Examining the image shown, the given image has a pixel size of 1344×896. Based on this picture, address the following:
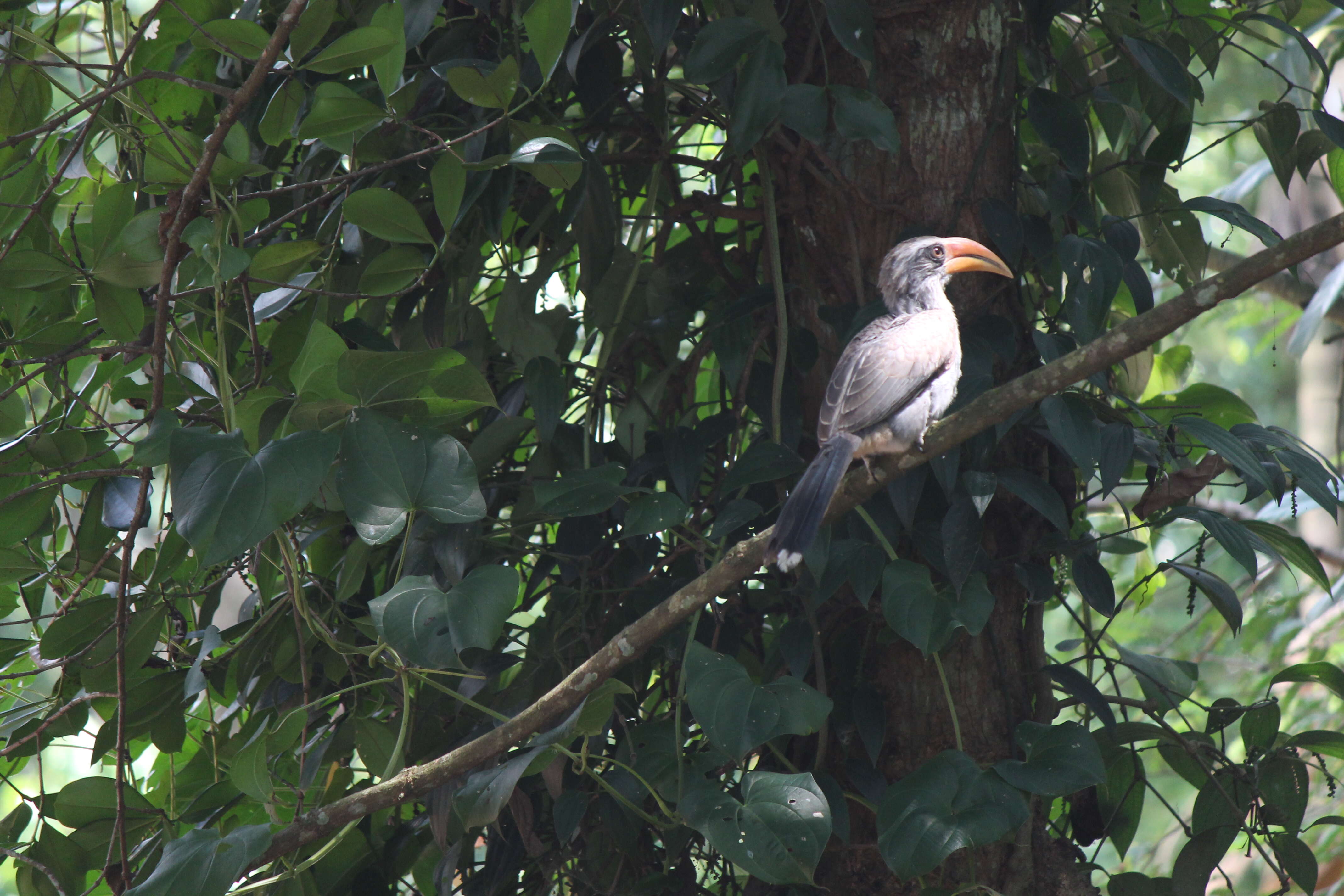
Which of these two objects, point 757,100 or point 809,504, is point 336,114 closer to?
point 757,100

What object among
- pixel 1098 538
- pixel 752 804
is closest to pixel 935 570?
pixel 1098 538

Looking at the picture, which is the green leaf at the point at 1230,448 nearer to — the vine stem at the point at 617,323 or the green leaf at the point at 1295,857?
the green leaf at the point at 1295,857

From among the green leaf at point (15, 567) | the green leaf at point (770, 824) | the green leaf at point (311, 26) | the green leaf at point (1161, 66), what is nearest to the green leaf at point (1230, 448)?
the green leaf at point (1161, 66)

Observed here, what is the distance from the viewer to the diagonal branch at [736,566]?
1.64 metres

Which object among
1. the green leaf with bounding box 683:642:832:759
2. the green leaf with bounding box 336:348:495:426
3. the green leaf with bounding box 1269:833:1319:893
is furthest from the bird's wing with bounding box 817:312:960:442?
the green leaf with bounding box 1269:833:1319:893

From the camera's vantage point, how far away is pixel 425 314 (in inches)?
92.4

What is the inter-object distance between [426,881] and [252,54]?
1.76 meters

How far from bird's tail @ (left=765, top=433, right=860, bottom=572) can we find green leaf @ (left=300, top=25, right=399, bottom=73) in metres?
1.08

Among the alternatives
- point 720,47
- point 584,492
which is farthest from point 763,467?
point 720,47

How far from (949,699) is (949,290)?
1.04m

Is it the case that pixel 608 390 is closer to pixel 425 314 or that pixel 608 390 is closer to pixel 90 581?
pixel 425 314

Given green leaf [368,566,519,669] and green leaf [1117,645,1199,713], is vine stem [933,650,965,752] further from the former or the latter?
green leaf [368,566,519,669]

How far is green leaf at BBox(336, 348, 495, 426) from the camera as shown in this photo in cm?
170

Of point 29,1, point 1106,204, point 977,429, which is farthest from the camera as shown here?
point 1106,204
